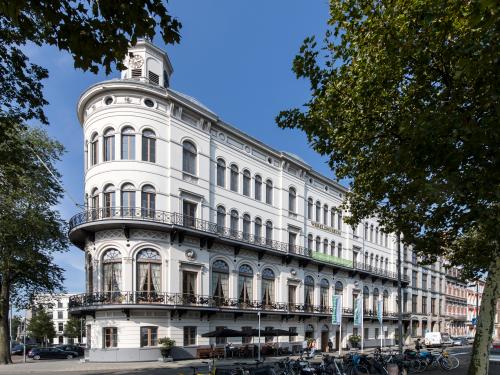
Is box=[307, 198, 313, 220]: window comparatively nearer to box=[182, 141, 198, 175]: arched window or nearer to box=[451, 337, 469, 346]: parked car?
box=[182, 141, 198, 175]: arched window

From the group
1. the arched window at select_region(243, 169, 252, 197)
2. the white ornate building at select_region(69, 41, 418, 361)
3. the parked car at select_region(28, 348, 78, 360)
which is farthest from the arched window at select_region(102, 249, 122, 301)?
the parked car at select_region(28, 348, 78, 360)

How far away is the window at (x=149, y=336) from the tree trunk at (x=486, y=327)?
22.0 meters

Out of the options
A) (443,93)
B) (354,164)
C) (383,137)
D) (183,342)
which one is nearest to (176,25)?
(443,93)

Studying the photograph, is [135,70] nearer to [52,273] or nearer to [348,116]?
[52,273]

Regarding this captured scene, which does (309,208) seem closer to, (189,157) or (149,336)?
(189,157)

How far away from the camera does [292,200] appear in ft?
148

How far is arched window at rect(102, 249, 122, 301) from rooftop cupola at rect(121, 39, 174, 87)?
12.0 metres

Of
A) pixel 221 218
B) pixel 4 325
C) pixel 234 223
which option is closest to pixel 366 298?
pixel 234 223

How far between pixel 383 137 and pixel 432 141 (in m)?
3.76

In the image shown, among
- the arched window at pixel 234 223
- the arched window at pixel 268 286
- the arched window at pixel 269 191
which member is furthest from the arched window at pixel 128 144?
the arched window at pixel 268 286

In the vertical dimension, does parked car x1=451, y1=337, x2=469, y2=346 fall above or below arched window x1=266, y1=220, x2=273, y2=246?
below

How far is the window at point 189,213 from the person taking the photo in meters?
33.3

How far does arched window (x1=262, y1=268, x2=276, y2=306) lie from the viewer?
39938 mm

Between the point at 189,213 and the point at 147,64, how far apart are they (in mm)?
11007
